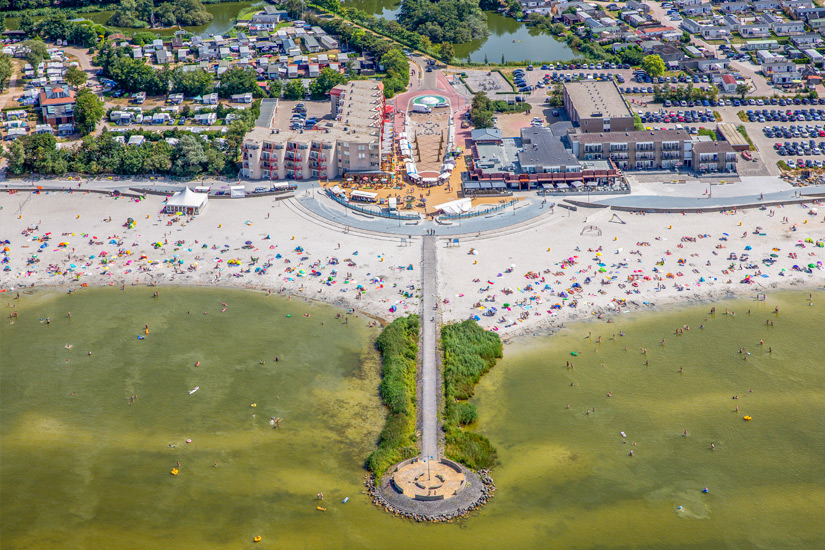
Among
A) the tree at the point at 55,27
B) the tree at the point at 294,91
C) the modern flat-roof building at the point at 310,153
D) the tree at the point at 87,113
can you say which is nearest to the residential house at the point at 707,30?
the tree at the point at 294,91

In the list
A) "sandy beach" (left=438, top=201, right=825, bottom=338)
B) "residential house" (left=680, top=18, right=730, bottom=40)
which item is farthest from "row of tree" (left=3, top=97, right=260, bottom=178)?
"residential house" (left=680, top=18, right=730, bottom=40)

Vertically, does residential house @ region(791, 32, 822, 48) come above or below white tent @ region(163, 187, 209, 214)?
above

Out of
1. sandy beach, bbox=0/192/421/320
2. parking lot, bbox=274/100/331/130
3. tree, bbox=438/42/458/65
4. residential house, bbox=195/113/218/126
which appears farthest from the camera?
tree, bbox=438/42/458/65

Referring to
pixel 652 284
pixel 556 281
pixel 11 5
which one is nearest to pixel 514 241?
pixel 556 281

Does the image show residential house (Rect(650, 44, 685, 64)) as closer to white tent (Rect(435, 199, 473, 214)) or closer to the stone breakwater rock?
white tent (Rect(435, 199, 473, 214))

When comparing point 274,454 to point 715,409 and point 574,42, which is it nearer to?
point 715,409

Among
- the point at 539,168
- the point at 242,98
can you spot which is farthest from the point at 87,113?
the point at 539,168

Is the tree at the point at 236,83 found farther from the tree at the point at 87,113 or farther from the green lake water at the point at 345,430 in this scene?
the green lake water at the point at 345,430
